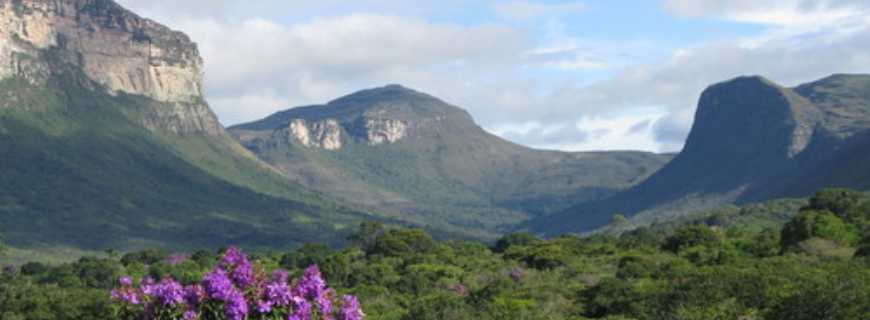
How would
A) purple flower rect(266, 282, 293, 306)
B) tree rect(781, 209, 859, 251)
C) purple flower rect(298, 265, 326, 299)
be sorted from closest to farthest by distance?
purple flower rect(266, 282, 293, 306)
purple flower rect(298, 265, 326, 299)
tree rect(781, 209, 859, 251)

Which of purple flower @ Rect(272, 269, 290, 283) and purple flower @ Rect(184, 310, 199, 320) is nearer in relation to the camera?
purple flower @ Rect(184, 310, 199, 320)

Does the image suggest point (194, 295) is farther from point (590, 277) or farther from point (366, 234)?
point (366, 234)

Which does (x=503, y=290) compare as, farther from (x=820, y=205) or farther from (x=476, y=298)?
(x=820, y=205)

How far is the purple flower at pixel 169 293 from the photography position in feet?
55.7

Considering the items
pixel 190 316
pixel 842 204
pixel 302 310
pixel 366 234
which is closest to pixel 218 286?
pixel 190 316

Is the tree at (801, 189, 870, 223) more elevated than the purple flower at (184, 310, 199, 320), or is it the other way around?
the purple flower at (184, 310, 199, 320)

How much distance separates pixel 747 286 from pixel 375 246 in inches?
2852

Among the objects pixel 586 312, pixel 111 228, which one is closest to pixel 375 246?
pixel 586 312

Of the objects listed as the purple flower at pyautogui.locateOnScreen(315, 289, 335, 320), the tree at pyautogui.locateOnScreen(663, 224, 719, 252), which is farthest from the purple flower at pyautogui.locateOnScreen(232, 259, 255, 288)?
the tree at pyautogui.locateOnScreen(663, 224, 719, 252)

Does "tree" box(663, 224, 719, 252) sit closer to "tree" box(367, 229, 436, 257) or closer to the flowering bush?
"tree" box(367, 229, 436, 257)

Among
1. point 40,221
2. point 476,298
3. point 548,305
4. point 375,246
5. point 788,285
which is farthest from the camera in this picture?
point 40,221

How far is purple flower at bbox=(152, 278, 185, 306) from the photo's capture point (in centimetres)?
1698

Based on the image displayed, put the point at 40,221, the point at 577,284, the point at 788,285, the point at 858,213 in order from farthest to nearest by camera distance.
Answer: the point at 40,221 < the point at 858,213 < the point at 577,284 < the point at 788,285

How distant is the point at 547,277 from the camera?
2894 inches
